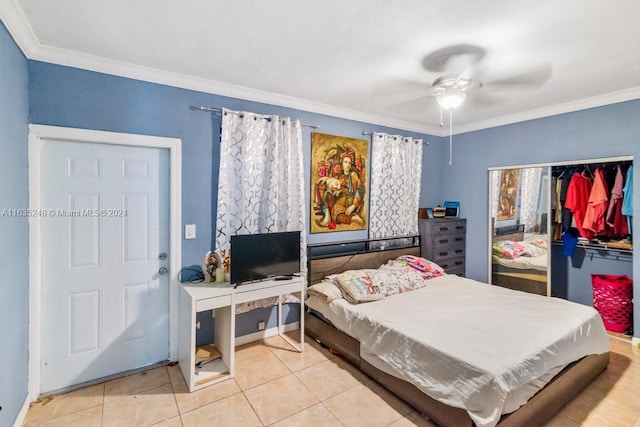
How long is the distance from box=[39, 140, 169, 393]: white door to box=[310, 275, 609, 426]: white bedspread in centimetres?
160

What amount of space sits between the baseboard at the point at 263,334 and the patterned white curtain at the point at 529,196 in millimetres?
3158

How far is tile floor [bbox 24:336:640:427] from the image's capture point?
2014 mm

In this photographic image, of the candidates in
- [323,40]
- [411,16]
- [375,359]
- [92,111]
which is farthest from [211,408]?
[411,16]

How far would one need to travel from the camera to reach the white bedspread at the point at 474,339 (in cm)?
172

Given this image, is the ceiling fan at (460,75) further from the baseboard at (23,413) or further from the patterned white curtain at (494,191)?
the baseboard at (23,413)

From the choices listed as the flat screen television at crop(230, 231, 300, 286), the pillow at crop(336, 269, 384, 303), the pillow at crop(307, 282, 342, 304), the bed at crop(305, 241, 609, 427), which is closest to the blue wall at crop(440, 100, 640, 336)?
the bed at crop(305, 241, 609, 427)

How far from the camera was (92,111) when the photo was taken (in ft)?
7.71

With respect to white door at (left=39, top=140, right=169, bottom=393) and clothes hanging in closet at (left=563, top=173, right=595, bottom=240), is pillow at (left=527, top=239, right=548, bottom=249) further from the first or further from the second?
white door at (left=39, top=140, right=169, bottom=393)

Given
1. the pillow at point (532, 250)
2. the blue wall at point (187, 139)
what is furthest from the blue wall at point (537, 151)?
the pillow at point (532, 250)

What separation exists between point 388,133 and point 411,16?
7.87ft

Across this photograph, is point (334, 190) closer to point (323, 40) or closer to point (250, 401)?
point (323, 40)

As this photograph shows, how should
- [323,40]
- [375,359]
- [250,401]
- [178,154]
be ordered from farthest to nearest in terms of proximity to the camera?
[178,154] < [375,359] < [250,401] < [323,40]

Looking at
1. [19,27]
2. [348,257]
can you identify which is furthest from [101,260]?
[348,257]

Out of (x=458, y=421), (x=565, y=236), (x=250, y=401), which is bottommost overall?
(x=250, y=401)
